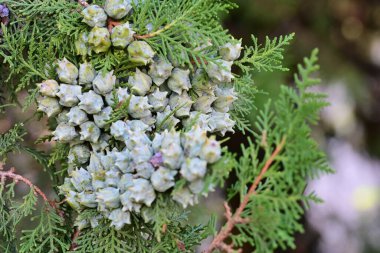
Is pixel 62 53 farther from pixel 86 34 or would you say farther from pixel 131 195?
pixel 131 195

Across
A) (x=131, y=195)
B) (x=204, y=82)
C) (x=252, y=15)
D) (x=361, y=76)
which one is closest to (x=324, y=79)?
(x=361, y=76)

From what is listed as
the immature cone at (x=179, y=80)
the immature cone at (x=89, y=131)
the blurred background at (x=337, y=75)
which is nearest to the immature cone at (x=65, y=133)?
the immature cone at (x=89, y=131)

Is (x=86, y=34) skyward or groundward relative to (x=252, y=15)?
skyward

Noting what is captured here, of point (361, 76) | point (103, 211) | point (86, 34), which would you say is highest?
point (86, 34)

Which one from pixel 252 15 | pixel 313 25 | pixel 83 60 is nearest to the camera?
pixel 83 60

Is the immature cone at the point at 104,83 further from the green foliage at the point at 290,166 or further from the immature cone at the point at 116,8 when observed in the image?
the green foliage at the point at 290,166

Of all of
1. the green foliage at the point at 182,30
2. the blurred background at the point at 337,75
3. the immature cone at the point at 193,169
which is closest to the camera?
the immature cone at the point at 193,169

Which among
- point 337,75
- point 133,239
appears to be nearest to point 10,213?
point 133,239

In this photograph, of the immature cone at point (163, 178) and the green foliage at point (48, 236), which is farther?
the green foliage at point (48, 236)
